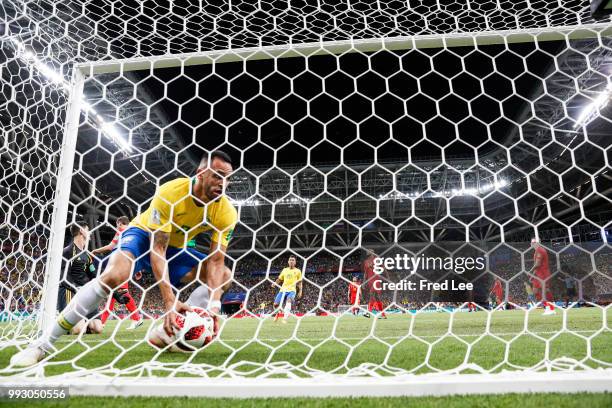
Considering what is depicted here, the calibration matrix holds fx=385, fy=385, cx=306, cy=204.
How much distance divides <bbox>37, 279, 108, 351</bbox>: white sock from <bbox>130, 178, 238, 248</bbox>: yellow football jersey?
42 cm

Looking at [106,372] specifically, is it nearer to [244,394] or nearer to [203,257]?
[244,394]

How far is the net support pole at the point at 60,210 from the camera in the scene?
2373mm

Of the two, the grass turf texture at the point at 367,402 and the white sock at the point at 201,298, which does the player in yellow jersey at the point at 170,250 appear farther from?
the grass turf texture at the point at 367,402

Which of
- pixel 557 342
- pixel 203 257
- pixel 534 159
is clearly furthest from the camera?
pixel 534 159

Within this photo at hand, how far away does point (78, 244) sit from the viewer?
180 inches

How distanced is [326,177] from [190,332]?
137 centimetres

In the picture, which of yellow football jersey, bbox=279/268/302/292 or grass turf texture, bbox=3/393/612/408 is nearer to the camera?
grass turf texture, bbox=3/393/612/408

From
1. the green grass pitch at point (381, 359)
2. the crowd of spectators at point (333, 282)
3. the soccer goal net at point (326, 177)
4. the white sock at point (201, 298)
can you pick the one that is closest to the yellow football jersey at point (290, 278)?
the soccer goal net at point (326, 177)

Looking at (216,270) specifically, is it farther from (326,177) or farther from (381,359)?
(381,359)

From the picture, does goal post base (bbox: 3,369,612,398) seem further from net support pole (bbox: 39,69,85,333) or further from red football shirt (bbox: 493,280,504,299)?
red football shirt (bbox: 493,280,504,299)

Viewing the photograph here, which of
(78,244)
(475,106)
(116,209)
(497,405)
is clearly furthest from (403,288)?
(116,209)

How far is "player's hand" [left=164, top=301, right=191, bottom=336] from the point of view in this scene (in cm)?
189

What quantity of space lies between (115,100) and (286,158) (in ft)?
36.2

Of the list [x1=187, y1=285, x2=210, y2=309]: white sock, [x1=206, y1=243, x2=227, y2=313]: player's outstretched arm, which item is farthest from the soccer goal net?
[x1=187, y1=285, x2=210, y2=309]: white sock
